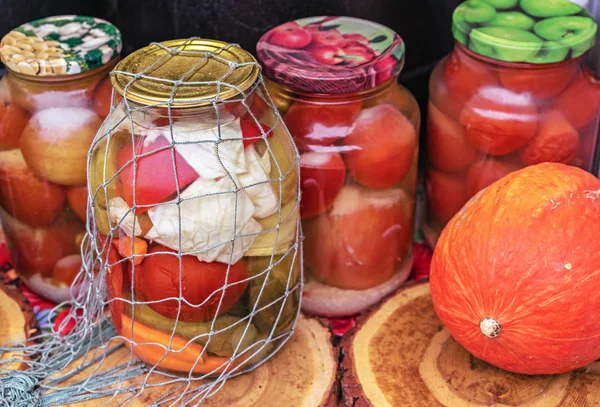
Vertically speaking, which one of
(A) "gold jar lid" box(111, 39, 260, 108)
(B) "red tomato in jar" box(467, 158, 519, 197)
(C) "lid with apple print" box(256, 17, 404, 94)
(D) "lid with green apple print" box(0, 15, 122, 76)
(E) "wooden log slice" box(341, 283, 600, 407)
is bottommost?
(E) "wooden log slice" box(341, 283, 600, 407)

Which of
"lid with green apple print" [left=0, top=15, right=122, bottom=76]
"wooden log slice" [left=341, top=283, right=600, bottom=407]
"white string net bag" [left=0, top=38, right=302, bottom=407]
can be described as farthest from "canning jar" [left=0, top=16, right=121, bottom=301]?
"wooden log slice" [left=341, top=283, right=600, bottom=407]

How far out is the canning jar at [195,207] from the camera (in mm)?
1051

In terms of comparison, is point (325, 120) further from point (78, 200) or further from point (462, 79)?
point (78, 200)

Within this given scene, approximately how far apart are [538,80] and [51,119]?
79 cm

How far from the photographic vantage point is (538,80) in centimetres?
125

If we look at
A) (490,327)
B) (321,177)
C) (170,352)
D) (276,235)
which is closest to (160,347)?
(170,352)

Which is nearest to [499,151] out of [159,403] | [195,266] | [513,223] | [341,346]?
[513,223]

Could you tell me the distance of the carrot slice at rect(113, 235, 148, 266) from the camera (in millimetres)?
1100

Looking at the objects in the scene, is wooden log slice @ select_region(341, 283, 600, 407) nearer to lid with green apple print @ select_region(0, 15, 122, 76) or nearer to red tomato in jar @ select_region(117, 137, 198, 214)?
red tomato in jar @ select_region(117, 137, 198, 214)

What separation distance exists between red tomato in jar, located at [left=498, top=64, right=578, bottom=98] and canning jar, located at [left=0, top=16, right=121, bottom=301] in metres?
0.65

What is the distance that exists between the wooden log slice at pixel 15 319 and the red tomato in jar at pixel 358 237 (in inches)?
19.0

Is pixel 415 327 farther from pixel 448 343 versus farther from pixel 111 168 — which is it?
pixel 111 168

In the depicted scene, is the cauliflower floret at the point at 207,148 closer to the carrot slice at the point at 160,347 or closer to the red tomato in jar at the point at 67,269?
the carrot slice at the point at 160,347

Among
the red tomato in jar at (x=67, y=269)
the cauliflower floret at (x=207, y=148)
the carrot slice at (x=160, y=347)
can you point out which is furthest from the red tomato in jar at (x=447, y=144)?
the red tomato in jar at (x=67, y=269)
